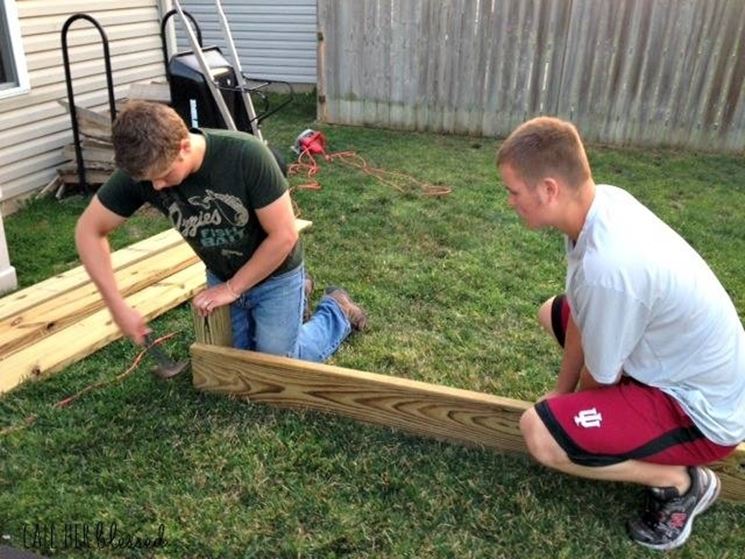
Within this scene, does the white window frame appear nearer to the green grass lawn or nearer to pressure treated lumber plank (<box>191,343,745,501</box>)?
the green grass lawn

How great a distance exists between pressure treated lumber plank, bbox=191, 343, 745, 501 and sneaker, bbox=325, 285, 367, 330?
755 millimetres

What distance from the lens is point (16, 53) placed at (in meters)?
5.62

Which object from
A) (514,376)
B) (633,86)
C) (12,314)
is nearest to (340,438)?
(514,376)

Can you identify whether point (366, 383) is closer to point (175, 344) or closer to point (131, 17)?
point (175, 344)

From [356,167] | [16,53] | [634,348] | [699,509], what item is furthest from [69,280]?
[699,509]

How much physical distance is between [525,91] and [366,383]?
20.6 feet

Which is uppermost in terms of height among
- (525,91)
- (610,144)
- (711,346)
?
(711,346)

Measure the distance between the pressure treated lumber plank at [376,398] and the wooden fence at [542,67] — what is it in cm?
617

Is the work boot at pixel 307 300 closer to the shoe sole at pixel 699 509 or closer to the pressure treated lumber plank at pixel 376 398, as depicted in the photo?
the pressure treated lumber plank at pixel 376 398

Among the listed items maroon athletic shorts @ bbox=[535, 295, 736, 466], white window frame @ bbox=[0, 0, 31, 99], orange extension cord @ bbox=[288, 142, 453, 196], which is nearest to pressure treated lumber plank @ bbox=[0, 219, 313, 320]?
orange extension cord @ bbox=[288, 142, 453, 196]

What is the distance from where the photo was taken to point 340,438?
9.26ft

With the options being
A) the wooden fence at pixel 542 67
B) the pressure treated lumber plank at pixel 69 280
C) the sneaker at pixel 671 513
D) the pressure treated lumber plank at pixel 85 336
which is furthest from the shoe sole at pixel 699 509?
the wooden fence at pixel 542 67

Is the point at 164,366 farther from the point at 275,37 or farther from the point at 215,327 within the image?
the point at 275,37

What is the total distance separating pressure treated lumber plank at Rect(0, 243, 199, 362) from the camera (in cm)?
347
